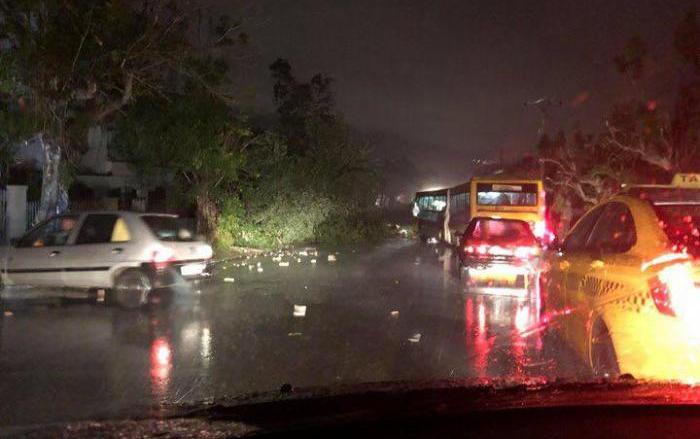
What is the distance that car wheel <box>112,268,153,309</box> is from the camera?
13461mm

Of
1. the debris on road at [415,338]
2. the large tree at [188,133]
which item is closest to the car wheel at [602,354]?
the debris on road at [415,338]

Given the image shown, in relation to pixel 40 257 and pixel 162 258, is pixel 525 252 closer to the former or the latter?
pixel 162 258

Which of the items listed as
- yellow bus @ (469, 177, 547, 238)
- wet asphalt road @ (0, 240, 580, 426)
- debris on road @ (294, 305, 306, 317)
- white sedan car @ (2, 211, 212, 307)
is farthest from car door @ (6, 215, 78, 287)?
yellow bus @ (469, 177, 547, 238)

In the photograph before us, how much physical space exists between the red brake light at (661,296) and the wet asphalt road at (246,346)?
197 centimetres

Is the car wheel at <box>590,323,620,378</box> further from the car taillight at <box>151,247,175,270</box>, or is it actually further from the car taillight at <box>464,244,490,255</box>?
the car taillight at <box>464,244,490,255</box>

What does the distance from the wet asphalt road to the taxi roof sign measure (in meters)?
2.33

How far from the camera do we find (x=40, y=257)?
13.6m

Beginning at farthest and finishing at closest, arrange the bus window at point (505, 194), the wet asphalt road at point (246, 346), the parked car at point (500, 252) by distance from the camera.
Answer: the bus window at point (505, 194) < the parked car at point (500, 252) < the wet asphalt road at point (246, 346)

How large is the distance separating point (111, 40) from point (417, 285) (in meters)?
9.97

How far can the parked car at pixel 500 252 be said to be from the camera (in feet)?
60.2

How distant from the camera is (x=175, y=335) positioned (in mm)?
10852

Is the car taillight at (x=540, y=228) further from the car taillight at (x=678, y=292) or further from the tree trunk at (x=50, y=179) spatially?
the car taillight at (x=678, y=292)

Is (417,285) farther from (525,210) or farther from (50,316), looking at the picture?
(525,210)

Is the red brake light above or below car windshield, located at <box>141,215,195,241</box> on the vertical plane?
below
